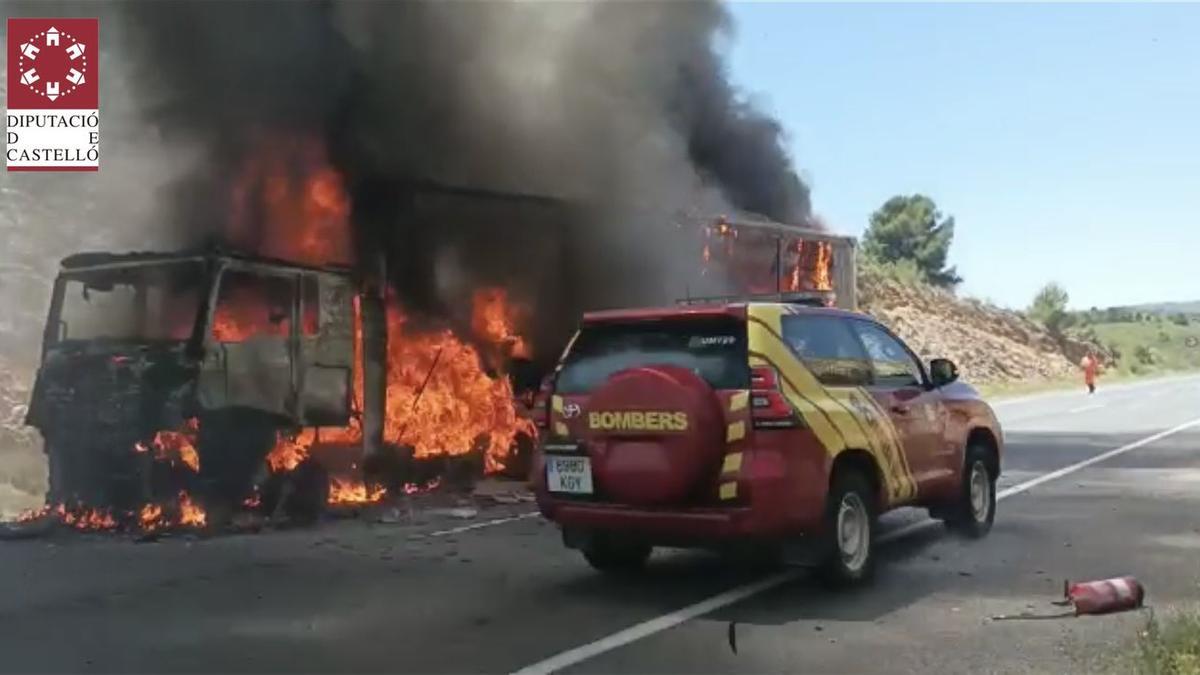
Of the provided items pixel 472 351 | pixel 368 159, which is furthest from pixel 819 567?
pixel 368 159

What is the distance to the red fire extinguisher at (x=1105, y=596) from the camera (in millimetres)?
6262

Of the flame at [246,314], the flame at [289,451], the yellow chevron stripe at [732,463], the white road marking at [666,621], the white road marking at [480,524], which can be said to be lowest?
the white road marking at [666,621]

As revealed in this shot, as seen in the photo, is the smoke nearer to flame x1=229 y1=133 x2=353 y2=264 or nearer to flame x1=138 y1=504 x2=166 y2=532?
flame x1=229 y1=133 x2=353 y2=264

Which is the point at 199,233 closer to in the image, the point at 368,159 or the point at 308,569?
the point at 368,159

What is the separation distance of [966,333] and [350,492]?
1806 inches

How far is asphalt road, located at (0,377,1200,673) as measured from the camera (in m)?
5.44

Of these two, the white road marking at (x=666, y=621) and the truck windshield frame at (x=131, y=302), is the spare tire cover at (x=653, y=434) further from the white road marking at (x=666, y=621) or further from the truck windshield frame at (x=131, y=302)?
the truck windshield frame at (x=131, y=302)

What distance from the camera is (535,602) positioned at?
661 centimetres

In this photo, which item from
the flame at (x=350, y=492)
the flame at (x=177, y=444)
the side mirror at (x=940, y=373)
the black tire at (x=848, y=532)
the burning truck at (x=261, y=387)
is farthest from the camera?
the flame at (x=350, y=492)

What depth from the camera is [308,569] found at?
7.78 metres

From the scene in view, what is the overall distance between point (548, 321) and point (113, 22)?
559 centimetres

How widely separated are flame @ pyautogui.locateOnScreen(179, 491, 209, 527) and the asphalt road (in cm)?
50

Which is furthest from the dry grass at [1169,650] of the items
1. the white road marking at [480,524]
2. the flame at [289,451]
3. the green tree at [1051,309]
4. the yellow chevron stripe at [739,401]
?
the green tree at [1051,309]

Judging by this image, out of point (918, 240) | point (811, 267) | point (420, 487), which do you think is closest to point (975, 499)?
point (420, 487)
